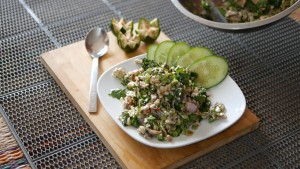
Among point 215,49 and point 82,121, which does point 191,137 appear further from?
point 215,49

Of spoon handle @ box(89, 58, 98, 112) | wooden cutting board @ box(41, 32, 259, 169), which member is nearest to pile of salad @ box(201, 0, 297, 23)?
wooden cutting board @ box(41, 32, 259, 169)

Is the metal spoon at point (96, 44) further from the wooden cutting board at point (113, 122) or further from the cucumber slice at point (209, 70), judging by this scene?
the cucumber slice at point (209, 70)

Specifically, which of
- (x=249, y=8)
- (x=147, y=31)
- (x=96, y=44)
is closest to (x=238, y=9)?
(x=249, y=8)

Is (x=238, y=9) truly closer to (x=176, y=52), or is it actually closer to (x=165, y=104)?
(x=176, y=52)

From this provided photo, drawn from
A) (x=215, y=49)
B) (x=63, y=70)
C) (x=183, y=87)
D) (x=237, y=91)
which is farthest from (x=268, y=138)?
(x=63, y=70)

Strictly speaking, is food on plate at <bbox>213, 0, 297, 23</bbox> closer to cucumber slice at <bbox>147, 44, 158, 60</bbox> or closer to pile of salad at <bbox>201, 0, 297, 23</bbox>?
pile of salad at <bbox>201, 0, 297, 23</bbox>
